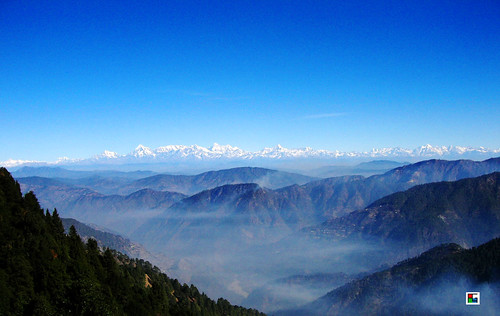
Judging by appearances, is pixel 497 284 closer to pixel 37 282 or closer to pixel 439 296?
pixel 439 296

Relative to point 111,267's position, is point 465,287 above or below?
below

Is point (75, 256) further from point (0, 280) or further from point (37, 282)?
point (0, 280)

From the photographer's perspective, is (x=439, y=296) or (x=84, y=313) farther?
(x=439, y=296)

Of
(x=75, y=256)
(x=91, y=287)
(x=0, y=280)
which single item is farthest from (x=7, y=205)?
(x=91, y=287)

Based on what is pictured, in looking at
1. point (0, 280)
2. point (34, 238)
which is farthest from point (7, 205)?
point (0, 280)

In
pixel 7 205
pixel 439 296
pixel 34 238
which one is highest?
pixel 7 205

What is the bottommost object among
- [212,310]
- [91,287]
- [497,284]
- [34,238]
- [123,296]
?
[497,284]

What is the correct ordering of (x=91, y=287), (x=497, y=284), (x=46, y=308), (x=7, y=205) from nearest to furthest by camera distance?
(x=46, y=308) < (x=91, y=287) < (x=7, y=205) < (x=497, y=284)

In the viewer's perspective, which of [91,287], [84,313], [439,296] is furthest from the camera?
[439,296]

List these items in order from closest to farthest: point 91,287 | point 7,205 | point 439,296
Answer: point 91,287
point 7,205
point 439,296
